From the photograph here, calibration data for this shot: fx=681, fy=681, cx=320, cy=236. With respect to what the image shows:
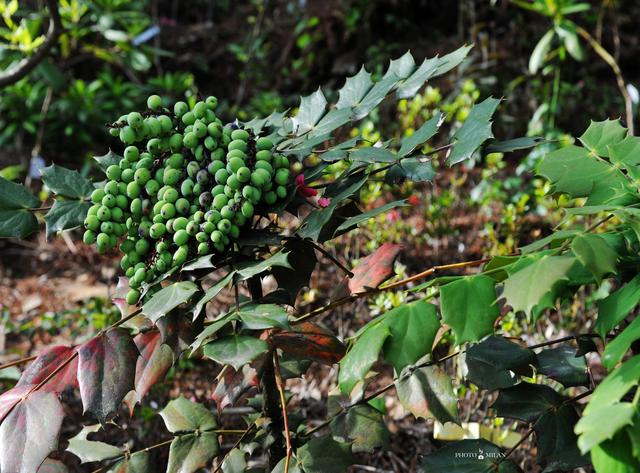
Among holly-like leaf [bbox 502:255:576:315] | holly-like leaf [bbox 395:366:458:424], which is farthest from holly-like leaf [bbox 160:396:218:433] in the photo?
holly-like leaf [bbox 502:255:576:315]

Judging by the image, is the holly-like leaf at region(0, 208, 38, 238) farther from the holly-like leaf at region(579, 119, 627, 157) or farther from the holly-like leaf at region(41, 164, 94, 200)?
the holly-like leaf at region(579, 119, 627, 157)

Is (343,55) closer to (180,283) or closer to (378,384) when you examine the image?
(378,384)

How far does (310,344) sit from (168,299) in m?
0.24

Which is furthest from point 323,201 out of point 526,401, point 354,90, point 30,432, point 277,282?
point 30,432

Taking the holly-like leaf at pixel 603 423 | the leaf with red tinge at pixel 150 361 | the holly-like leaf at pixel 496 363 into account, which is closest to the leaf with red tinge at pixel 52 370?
the leaf with red tinge at pixel 150 361

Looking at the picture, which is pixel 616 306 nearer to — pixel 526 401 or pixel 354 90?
pixel 526 401

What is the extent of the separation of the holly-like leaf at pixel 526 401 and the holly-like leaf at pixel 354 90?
1.89 feet

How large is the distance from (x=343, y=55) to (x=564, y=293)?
4.41 meters

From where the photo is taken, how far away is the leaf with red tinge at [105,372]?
39.9 inches

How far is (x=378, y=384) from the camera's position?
7.67ft

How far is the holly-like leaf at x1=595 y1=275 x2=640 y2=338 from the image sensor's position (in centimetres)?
81

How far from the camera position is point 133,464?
1.24 m

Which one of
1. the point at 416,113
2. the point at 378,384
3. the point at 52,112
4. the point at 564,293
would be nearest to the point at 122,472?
the point at 564,293

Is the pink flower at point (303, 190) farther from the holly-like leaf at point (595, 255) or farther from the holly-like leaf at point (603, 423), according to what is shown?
the holly-like leaf at point (603, 423)
